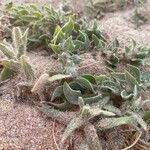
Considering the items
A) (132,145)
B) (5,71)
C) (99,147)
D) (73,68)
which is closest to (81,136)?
(99,147)

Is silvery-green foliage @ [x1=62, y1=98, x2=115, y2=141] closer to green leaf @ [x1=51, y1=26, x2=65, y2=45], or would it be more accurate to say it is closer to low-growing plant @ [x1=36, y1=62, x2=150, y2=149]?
low-growing plant @ [x1=36, y1=62, x2=150, y2=149]

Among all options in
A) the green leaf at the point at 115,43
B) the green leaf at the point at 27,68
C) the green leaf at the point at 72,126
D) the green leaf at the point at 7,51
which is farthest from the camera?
the green leaf at the point at 115,43

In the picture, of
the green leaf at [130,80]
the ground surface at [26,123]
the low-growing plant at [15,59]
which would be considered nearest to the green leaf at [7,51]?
the low-growing plant at [15,59]

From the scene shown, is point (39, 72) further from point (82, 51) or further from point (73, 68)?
point (82, 51)

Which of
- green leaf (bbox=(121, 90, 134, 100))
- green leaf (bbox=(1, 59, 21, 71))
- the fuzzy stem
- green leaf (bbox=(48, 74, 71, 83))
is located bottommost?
the fuzzy stem

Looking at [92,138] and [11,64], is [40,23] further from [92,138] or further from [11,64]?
[92,138]

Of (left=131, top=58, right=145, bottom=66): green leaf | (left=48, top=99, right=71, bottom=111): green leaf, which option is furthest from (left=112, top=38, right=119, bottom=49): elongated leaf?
(left=48, top=99, right=71, bottom=111): green leaf

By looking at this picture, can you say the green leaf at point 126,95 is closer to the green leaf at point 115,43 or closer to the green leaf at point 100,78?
the green leaf at point 100,78

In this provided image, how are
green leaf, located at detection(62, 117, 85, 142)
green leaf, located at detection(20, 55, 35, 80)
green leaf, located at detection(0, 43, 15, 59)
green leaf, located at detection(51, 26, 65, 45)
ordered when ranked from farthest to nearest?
green leaf, located at detection(51, 26, 65, 45), green leaf, located at detection(0, 43, 15, 59), green leaf, located at detection(20, 55, 35, 80), green leaf, located at detection(62, 117, 85, 142)

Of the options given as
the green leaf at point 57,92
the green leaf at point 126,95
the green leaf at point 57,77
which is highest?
the green leaf at point 57,77

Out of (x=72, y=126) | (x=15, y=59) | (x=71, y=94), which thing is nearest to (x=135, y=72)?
(x=71, y=94)

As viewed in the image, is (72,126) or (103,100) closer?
(72,126)

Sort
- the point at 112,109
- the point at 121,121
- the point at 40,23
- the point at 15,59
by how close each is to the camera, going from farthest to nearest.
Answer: the point at 40,23
the point at 15,59
the point at 112,109
the point at 121,121

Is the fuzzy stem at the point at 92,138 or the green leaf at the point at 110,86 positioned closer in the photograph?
the fuzzy stem at the point at 92,138
